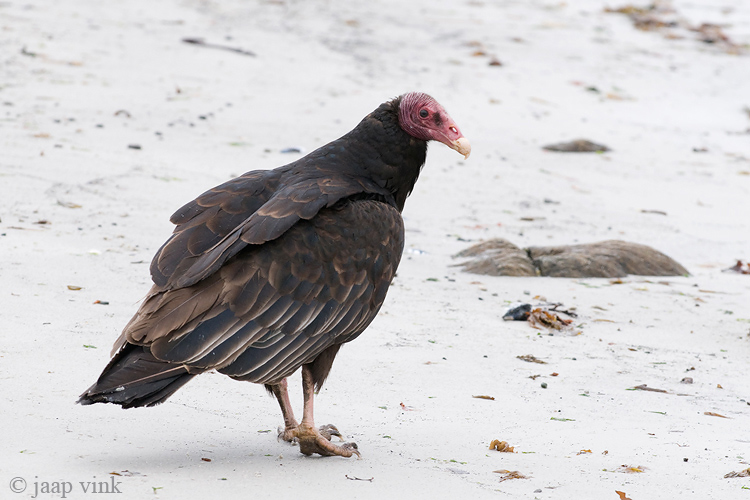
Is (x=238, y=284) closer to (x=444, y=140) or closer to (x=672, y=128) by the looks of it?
(x=444, y=140)

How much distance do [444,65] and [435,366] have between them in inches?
288

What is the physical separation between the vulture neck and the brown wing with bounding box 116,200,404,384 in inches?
16.4

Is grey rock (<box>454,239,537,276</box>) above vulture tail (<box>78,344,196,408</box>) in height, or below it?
below

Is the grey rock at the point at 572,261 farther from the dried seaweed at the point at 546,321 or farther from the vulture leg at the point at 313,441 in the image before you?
the vulture leg at the point at 313,441

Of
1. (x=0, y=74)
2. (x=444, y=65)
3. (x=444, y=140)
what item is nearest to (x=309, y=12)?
(x=444, y=65)

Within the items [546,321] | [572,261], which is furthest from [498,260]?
[546,321]

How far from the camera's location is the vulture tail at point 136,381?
3.06 m

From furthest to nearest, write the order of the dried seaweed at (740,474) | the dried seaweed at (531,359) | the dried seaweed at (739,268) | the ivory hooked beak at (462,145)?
the dried seaweed at (739,268) < the dried seaweed at (531,359) < the ivory hooked beak at (462,145) < the dried seaweed at (740,474)

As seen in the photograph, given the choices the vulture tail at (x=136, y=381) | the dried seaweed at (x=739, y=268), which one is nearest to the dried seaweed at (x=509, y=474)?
the vulture tail at (x=136, y=381)

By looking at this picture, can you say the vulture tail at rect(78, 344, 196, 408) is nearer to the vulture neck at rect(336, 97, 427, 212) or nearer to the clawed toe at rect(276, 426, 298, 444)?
the clawed toe at rect(276, 426, 298, 444)

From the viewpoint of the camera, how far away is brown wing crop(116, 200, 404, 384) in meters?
3.24

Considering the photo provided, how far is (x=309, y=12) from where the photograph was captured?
42.7 ft

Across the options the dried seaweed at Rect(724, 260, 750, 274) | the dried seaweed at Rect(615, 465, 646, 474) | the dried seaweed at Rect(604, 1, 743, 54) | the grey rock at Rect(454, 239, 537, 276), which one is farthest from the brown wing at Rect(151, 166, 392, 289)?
the dried seaweed at Rect(604, 1, 743, 54)

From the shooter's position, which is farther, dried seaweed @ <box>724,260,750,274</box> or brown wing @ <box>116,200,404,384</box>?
dried seaweed @ <box>724,260,750,274</box>
